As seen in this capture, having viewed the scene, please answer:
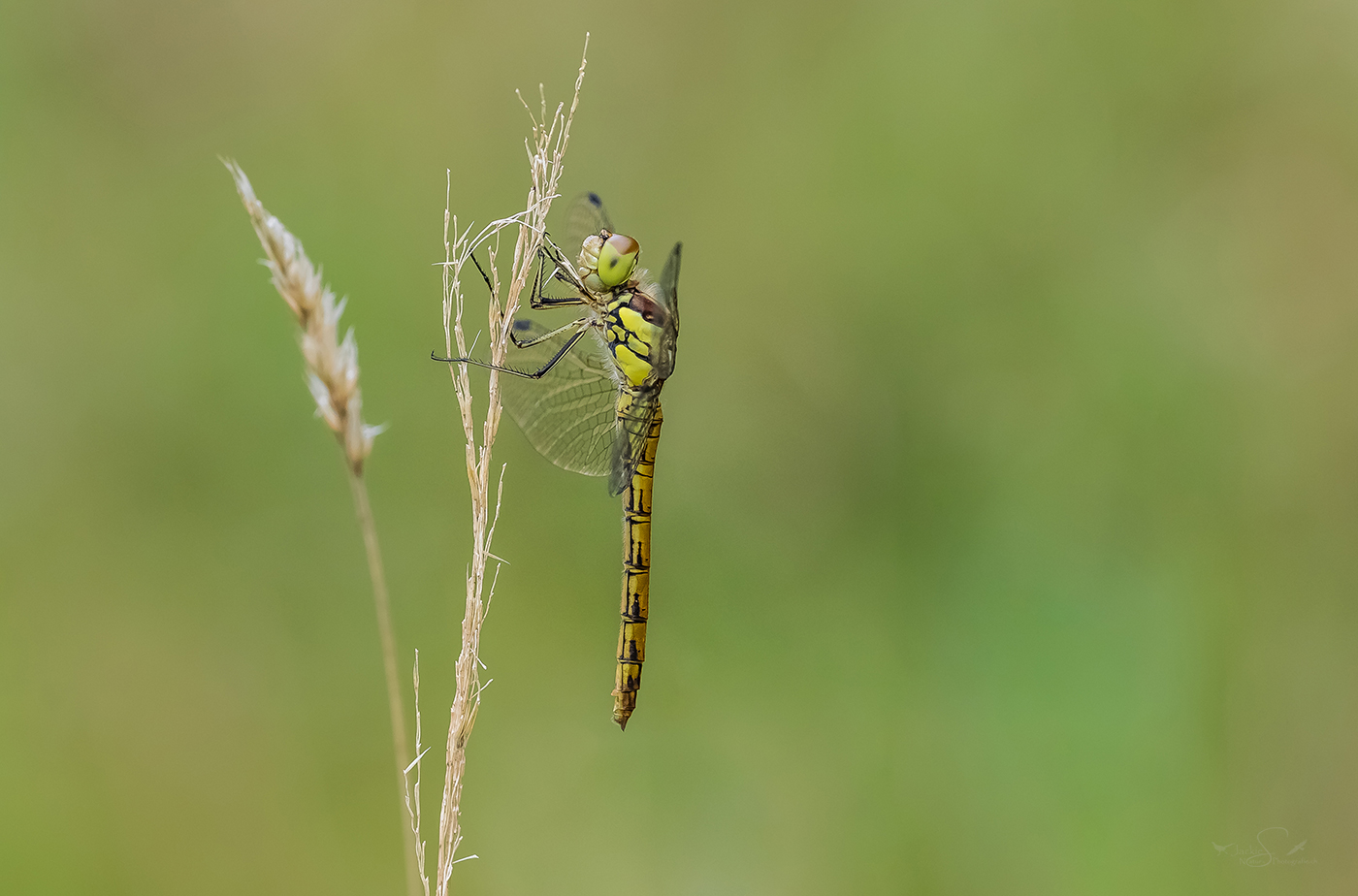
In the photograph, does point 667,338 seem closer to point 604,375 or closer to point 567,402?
point 604,375

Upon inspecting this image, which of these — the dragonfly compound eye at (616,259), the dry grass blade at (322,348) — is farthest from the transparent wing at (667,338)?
the dry grass blade at (322,348)

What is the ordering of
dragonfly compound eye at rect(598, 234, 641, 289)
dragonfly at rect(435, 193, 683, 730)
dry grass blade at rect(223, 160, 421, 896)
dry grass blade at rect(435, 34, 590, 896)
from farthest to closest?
dragonfly compound eye at rect(598, 234, 641, 289)
dragonfly at rect(435, 193, 683, 730)
dry grass blade at rect(435, 34, 590, 896)
dry grass blade at rect(223, 160, 421, 896)

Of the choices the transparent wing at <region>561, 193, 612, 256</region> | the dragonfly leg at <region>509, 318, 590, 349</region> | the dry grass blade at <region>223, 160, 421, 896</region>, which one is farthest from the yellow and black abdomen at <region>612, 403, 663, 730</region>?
the dry grass blade at <region>223, 160, 421, 896</region>

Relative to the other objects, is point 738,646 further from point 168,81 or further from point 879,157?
point 168,81

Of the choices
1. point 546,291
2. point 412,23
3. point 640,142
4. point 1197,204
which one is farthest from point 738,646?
point 412,23

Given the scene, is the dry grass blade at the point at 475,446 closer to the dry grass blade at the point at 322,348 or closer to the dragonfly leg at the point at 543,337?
the dry grass blade at the point at 322,348

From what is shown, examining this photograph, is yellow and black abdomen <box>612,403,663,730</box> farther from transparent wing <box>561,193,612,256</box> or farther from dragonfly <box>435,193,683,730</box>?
transparent wing <box>561,193,612,256</box>
